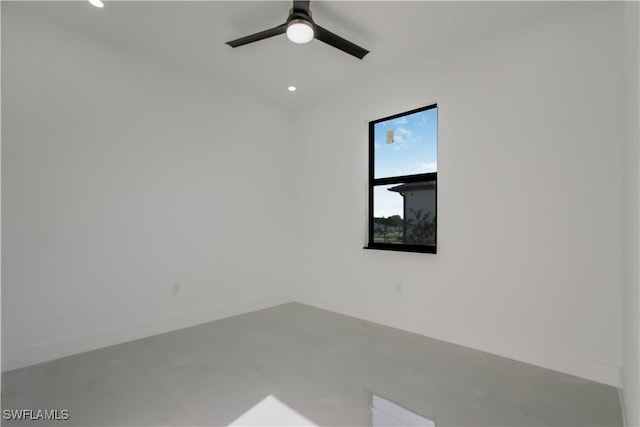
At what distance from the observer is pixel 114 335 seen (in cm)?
291

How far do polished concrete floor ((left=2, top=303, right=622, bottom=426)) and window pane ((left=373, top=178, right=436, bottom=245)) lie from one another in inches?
42.5

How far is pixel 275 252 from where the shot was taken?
172 inches

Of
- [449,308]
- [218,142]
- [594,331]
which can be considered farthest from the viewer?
[218,142]

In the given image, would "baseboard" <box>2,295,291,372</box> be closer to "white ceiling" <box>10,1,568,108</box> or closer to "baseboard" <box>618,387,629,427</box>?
"white ceiling" <box>10,1,568,108</box>

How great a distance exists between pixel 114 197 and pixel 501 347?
363 centimetres

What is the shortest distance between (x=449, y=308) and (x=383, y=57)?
251cm

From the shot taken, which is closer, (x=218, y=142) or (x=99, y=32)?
(x=99, y=32)

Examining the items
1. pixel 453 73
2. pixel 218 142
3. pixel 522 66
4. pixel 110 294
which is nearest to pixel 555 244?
pixel 522 66

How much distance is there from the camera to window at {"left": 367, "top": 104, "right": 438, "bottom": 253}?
11.1ft

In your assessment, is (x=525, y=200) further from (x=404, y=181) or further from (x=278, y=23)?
(x=278, y=23)

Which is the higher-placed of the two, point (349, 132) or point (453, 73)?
point (453, 73)

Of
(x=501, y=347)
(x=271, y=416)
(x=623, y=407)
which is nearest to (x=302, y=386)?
(x=271, y=416)

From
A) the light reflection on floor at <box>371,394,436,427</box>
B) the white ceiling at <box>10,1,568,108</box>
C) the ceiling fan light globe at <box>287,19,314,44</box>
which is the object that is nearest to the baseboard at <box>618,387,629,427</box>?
the light reflection on floor at <box>371,394,436,427</box>

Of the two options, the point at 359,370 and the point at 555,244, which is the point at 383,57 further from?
the point at 359,370
